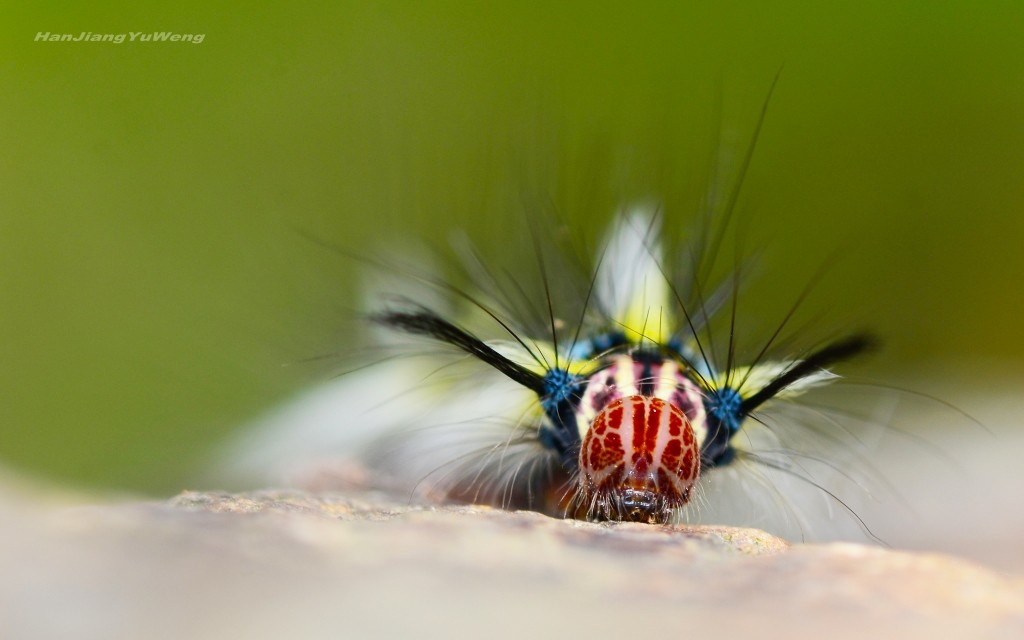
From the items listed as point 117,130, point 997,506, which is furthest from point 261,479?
point 997,506

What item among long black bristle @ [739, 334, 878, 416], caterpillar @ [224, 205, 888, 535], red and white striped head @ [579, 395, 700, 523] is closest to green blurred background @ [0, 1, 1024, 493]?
caterpillar @ [224, 205, 888, 535]

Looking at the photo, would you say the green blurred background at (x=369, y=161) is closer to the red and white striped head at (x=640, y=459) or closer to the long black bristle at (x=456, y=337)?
the long black bristle at (x=456, y=337)

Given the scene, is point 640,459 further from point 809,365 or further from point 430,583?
point 430,583

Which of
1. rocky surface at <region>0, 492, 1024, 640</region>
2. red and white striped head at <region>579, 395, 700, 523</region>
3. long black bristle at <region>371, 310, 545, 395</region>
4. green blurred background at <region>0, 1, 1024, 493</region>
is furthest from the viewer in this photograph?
green blurred background at <region>0, 1, 1024, 493</region>

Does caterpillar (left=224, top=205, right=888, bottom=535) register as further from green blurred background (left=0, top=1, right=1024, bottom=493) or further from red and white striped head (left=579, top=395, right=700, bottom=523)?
green blurred background (left=0, top=1, right=1024, bottom=493)

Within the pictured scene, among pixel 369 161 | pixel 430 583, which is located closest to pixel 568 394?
pixel 430 583

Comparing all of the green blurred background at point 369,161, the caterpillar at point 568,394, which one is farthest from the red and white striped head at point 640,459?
the green blurred background at point 369,161
